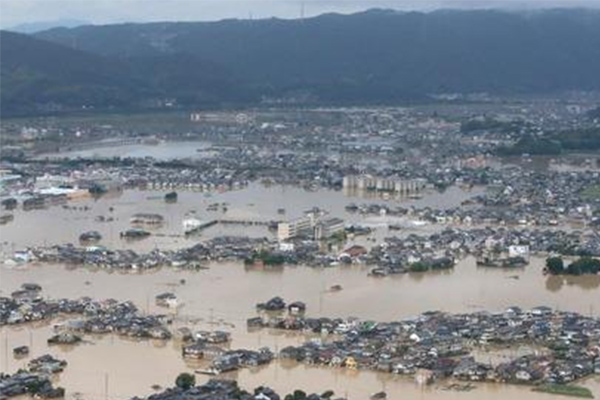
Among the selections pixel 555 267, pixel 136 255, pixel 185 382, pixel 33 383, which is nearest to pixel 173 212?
pixel 136 255

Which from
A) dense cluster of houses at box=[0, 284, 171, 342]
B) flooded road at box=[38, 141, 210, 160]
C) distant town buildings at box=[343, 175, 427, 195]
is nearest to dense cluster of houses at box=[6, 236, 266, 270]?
dense cluster of houses at box=[0, 284, 171, 342]

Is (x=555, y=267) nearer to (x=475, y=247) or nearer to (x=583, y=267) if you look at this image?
(x=583, y=267)

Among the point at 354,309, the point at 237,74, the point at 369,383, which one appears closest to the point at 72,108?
the point at 237,74

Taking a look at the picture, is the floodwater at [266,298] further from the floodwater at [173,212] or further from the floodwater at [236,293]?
the floodwater at [173,212]

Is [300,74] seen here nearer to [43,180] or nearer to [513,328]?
[43,180]

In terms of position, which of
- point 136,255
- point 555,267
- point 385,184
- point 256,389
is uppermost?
point 256,389

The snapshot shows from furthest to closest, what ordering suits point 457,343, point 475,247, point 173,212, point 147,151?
point 147,151 < point 173,212 < point 475,247 < point 457,343
